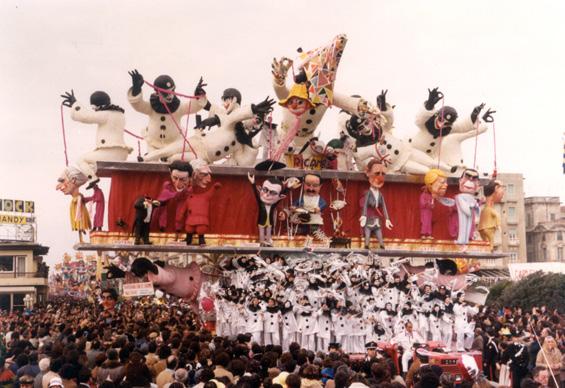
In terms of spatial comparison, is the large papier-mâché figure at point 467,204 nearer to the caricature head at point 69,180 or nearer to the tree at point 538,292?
the tree at point 538,292

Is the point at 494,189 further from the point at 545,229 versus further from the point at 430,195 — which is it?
the point at 545,229

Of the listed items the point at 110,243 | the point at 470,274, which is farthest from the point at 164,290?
the point at 470,274

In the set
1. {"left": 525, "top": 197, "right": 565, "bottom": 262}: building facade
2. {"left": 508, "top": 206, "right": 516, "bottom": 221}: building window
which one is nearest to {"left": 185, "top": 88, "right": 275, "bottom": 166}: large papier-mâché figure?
{"left": 525, "top": 197, "right": 565, "bottom": 262}: building facade

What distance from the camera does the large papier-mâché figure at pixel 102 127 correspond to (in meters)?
22.9

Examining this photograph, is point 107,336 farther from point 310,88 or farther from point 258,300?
point 310,88

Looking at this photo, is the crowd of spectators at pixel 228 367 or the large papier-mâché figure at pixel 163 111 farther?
the large papier-mâché figure at pixel 163 111

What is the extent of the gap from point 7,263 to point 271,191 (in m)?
50.1

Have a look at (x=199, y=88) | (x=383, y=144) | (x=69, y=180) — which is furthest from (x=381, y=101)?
(x=69, y=180)

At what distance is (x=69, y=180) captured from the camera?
22.5m

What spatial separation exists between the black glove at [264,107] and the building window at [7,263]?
1923 inches

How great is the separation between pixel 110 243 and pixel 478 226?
1157 cm

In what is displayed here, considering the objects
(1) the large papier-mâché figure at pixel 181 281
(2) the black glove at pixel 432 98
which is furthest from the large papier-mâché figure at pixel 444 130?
(1) the large papier-mâché figure at pixel 181 281

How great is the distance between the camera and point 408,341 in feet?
64.9

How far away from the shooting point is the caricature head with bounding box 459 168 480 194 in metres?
24.5
